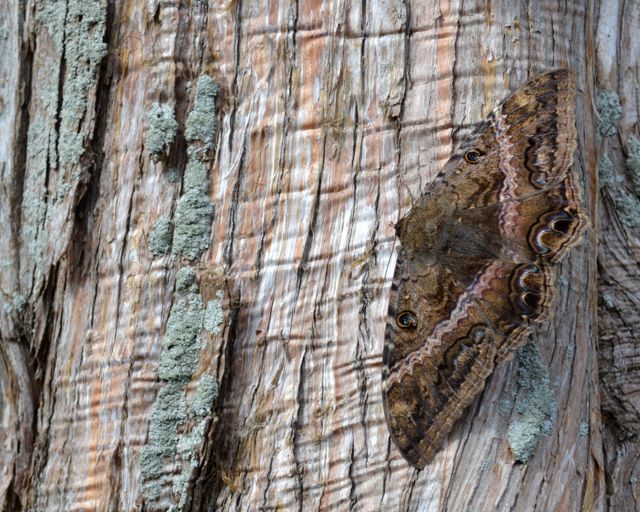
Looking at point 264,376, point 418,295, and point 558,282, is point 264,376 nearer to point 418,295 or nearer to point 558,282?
point 418,295

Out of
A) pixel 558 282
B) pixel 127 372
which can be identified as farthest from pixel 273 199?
pixel 558 282

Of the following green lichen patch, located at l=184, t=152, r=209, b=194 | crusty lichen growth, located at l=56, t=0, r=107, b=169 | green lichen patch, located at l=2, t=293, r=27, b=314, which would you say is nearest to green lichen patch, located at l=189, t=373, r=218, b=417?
green lichen patch, located at l=184, t=152, r=209, b=194

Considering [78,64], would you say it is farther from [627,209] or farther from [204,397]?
[627,209]

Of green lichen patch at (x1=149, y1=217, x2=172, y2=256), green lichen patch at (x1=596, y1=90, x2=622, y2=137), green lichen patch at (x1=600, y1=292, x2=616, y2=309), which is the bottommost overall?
green lichen patch at (x1=600, y1=292, x2=616, y2=309)

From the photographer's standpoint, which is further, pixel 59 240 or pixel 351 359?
pixel 59 240

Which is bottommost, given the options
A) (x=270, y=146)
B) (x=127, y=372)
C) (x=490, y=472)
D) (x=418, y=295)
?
(x=490, y=472)

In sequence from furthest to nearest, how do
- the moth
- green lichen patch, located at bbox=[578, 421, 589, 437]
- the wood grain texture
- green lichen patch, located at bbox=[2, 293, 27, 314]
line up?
the wood grain texture
green lichen patch, located at bbox=[2, 293, 27, 314]
green lichen patch, located at bbox=[578, 421, 589, 437]
the moth

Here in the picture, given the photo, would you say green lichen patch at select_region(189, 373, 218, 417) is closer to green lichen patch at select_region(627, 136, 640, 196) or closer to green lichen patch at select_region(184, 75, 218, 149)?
green lichen patch at select_region(184, 75, 218, 149)

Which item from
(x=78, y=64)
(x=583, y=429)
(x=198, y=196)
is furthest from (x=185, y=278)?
(x=583, y=429)
